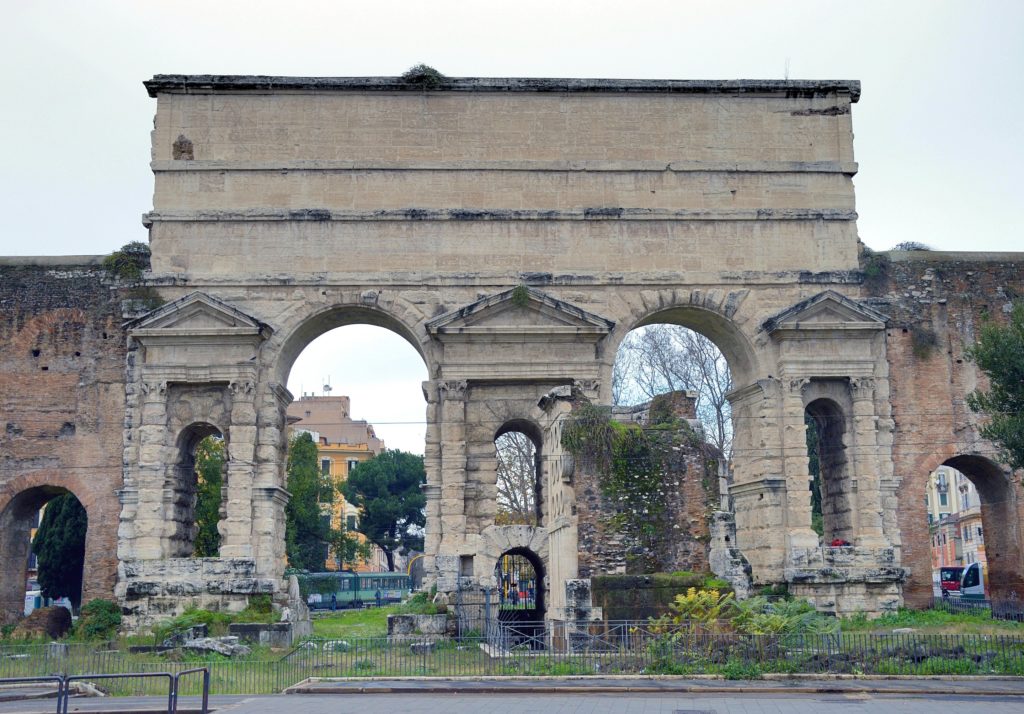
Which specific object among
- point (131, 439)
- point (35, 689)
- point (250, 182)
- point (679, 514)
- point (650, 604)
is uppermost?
point (250, 182)

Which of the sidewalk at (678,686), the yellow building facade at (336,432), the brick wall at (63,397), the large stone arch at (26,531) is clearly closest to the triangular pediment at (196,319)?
the brick wall at (63,397)

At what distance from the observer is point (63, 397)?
2656 cm

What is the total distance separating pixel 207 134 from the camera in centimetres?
2683

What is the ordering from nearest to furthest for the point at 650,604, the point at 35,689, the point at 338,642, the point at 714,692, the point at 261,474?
1. the point at 714,692
2. the point at 35,689
3. the point at 650,604
4. the point at 338,642
5. the point at 261,474

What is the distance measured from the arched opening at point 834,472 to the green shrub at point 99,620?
51.7ft

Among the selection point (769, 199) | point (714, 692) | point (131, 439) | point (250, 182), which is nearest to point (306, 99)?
point (250, 182)

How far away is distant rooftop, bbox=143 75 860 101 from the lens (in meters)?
26.8

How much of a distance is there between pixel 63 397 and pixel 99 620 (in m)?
5.34

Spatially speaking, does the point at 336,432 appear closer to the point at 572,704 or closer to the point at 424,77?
the point at 424,77

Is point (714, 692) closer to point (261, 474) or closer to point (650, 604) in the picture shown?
point (650, 604)

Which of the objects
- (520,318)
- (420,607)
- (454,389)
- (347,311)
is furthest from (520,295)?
(420,607)

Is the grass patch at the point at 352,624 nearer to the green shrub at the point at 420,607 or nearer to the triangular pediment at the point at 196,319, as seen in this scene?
the green shrub at the point at 420,607

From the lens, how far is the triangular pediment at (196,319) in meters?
25.3

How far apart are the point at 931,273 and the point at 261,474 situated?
16.4m
